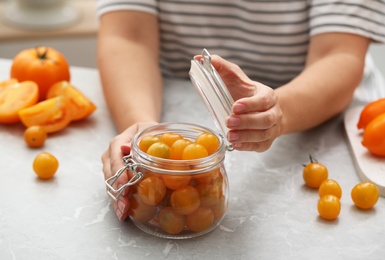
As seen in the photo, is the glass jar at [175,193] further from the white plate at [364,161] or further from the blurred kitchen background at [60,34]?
the blurred kitchen background at [60,34]

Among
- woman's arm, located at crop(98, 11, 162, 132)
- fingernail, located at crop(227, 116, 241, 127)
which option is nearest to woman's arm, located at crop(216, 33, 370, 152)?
fingernail, located at crop(227, 116, 241, 127)

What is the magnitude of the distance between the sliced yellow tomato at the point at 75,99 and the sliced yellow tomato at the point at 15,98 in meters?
0.04

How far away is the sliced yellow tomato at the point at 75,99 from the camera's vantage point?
1209 millimetres

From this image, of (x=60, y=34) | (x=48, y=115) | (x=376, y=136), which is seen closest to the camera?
(x=376, y=136)

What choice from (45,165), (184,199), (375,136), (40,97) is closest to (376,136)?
(375,136)

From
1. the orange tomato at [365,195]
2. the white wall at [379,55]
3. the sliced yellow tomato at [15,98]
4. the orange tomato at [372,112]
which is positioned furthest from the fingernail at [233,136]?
the white wall at [379,55]

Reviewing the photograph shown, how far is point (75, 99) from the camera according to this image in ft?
3.98

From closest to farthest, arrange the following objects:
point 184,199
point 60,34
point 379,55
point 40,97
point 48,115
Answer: point 184,199 < point 48,115 < point 40,97 < point 60,34 < point 379,55

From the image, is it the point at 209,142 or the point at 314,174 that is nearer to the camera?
the point at 209,142

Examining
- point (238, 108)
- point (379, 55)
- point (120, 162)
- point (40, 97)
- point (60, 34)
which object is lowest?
point (379, 55)

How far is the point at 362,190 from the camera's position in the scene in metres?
0.96

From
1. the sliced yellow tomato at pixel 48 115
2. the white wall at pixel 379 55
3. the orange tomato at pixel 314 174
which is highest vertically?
the orange tomato at pixel 314 174

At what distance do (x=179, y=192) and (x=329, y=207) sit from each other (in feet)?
0.76

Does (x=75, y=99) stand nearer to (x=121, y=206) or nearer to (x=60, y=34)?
(x=121, y=206)
